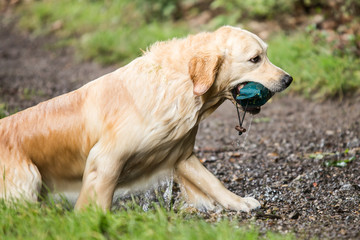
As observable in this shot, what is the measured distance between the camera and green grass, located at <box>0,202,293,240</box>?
2.97 m

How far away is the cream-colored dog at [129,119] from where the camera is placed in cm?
355

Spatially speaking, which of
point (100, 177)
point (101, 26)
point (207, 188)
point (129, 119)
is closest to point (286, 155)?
point (207, 188)

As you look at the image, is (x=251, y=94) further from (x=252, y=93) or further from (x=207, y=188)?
(x=207, y=188)

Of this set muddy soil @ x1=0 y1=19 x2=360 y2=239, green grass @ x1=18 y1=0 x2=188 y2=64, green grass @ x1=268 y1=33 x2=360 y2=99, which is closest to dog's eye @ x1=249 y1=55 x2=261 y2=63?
muddy soil @ x1=0 y1=19 x2=360 y2=239

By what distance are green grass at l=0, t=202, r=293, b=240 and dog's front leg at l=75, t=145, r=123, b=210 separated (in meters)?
0.22

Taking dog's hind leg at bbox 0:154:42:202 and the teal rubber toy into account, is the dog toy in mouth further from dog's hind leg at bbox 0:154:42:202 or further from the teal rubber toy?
dog's hind leg at bbox 0:154:42:202

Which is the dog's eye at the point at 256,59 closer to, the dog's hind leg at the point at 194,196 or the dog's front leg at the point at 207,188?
the dog's front leg at the point at 207,188

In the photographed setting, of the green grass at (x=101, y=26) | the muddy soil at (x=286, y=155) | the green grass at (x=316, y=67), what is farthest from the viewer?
the green grass at (x=101, y=26)

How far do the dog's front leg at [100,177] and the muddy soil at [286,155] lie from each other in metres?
0.81

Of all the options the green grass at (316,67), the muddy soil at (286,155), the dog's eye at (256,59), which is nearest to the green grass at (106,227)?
the muddy soil at (286,155)

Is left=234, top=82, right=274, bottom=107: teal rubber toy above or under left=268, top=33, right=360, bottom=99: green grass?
above

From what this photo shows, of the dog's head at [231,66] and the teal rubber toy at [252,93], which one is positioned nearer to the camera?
the dog's head at [231,66]

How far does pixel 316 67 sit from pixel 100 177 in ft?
16.4

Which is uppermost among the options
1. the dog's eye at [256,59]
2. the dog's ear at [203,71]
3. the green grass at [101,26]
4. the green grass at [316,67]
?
the dog's ear at [203,71]
